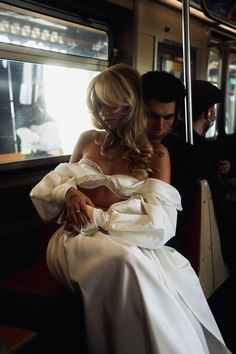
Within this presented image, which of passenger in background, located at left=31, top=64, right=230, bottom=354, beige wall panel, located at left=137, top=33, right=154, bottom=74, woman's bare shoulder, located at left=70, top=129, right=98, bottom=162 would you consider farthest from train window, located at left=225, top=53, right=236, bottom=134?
passenger in background, located at left=31, top=64, right=230, bottom=354

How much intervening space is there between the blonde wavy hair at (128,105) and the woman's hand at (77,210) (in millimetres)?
317

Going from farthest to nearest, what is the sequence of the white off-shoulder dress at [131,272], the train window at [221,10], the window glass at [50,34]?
the train window at [221,10], the window glass at [50,34], the white off-shoulder dress at [131,272]

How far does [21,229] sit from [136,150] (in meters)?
0.93

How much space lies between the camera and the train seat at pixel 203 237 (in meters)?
2.09

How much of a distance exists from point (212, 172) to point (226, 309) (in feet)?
3.29

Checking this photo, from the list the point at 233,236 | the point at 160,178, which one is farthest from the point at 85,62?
the point at 233,236

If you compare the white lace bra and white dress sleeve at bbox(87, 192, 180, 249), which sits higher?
the white lace bra

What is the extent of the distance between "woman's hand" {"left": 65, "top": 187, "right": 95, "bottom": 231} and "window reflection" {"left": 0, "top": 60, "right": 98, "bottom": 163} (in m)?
0.85

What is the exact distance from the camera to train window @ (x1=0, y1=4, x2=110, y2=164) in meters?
2.32

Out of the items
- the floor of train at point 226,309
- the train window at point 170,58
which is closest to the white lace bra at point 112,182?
the floor of train at point 226,309

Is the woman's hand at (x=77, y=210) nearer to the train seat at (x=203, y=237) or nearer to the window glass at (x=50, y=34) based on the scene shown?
the train seat at (x=203, y=237)

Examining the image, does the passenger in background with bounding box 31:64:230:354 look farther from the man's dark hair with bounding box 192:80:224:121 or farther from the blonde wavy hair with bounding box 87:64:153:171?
the man's dark hair with bounding box 192:80:224:121

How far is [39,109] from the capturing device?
8.57 ft

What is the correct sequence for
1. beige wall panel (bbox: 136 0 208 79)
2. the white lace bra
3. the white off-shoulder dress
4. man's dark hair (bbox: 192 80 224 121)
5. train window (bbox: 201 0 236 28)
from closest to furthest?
the white off-shoulder dress, the white lace bra, train window (bbox: 201 0 236 28), man's dark hair (bbox: 192 80 224 121), beige wall panel (bbox: 136 0 208 79)
